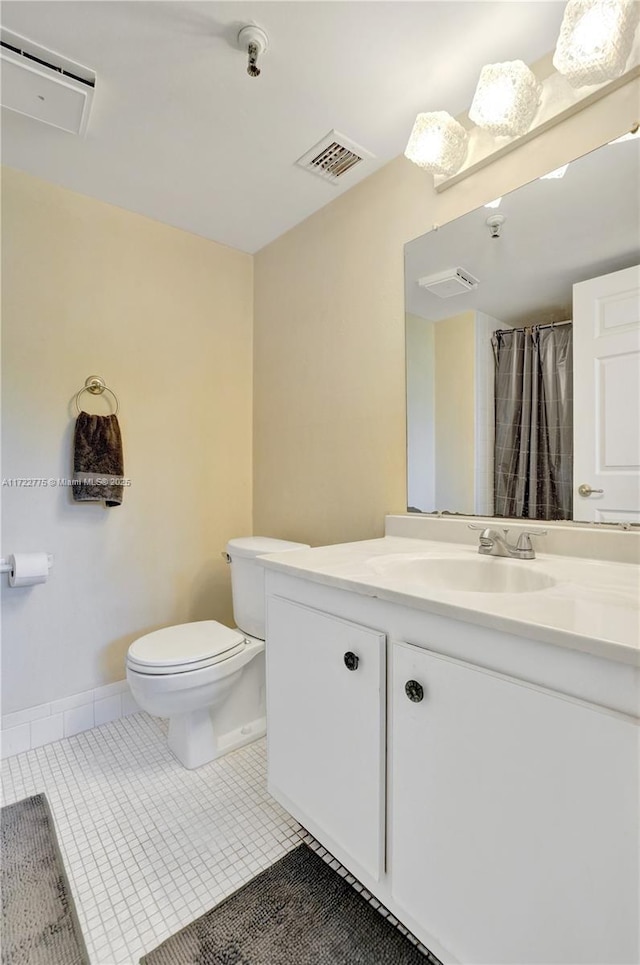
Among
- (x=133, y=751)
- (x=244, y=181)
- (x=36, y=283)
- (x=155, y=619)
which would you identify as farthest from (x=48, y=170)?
(x=133, y=751)

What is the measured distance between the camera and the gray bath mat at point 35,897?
0.99 m

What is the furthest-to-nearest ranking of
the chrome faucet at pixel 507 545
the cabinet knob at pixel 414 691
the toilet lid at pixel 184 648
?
the toilet lid at pixel 184 648 < the chrome faucet at pixel 507 545 < the cabinet knob at pixel 414 691

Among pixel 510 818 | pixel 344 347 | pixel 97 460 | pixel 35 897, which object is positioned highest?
pixel 344 347

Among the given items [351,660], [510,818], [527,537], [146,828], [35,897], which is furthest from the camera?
[146,828]

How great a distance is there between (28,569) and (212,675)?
2.62ft

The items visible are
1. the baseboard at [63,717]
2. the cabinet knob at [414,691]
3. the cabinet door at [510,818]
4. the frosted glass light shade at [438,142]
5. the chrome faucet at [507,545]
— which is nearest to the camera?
the cabinet door at [510,818]

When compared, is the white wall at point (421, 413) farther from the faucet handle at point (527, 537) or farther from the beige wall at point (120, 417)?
the beige wall at point (120, 417)

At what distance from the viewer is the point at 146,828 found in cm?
134

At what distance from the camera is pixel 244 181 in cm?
179

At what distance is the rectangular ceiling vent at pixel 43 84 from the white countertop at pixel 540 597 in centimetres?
147

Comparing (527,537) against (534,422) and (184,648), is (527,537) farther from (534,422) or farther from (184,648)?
(184,648)

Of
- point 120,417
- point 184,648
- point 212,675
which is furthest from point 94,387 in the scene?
point 212,675

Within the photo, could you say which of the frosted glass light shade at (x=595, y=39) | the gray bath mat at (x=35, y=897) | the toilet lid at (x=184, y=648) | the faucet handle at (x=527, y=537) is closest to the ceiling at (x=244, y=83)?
the frosted glass light shade at (x=595, y=39)

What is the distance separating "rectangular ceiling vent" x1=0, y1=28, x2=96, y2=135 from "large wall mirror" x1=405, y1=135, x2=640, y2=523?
1103 mm
